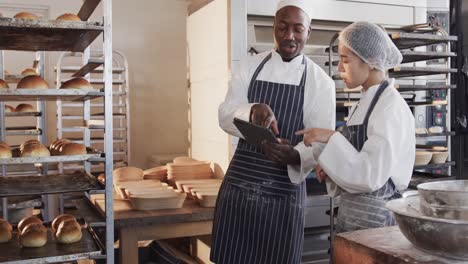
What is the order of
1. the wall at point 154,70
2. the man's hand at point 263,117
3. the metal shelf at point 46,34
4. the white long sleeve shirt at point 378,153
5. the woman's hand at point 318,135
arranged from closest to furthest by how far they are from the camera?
the white long sleeve shirt at point 378,153, the woman's hand at point 318,135, the man's hand at point 263,117, the metal shelf at point 46,34, the wall at point 154,70

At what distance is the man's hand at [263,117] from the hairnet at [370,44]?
0.42 m

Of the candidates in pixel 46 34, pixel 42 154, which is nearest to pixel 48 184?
pixel 42 154

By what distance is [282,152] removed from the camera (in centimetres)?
209

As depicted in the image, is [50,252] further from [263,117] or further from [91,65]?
[263,117]

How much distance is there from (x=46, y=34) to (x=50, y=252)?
1.11 meters

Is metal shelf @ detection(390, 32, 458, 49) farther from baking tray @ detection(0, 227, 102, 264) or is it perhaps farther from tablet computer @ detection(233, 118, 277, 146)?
baking tray @ detection(0, 227, 102, 264)

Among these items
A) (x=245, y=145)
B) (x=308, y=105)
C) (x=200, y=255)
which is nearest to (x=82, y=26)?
(x=245, y=145)

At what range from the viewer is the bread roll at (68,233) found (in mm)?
2389

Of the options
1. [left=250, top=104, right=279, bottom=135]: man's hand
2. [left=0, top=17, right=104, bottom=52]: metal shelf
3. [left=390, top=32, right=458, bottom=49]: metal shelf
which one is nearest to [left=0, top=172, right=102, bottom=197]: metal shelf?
[left=0, top=17, right=104, bottom=52]: metal shelf

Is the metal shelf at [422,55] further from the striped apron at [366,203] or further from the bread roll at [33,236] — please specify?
the bread roll at [33,236]

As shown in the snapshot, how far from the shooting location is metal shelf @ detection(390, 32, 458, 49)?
3.20m

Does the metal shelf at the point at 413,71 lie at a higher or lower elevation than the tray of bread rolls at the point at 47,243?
higher

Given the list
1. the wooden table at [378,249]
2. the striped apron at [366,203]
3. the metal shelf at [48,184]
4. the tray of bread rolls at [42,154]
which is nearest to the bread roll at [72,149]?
the tray of bread rolls at [42,154]

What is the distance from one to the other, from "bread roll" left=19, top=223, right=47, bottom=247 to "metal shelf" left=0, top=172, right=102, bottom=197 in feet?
0.62
